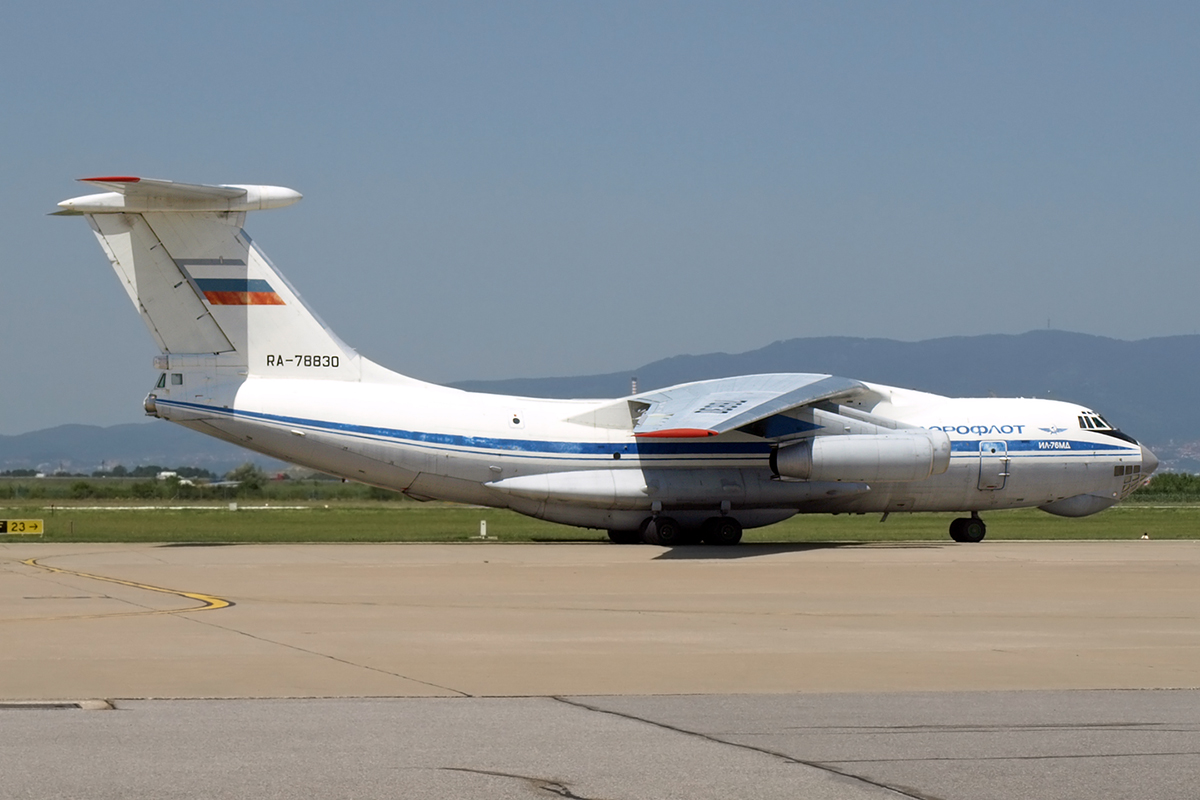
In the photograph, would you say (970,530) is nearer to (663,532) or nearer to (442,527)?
(663,532)

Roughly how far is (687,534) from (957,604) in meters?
12.6

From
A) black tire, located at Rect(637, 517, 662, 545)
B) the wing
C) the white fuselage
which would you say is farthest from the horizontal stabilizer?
black tire, located at Rect(637, 517, 662, 545)

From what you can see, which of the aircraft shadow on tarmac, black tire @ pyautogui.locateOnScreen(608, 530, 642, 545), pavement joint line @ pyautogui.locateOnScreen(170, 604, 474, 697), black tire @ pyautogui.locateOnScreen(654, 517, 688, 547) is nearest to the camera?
pavement joint line @ pyautogui.locateOnScreen(170, 604, 474, 697)

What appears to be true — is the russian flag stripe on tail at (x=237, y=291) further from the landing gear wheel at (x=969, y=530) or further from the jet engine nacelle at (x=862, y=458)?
the landing gear wheel at (x=969, y=530)

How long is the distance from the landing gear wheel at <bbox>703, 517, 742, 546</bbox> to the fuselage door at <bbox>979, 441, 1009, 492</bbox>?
5277 mm

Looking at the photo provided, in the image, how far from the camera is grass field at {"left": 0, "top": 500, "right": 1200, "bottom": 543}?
32.6 meters

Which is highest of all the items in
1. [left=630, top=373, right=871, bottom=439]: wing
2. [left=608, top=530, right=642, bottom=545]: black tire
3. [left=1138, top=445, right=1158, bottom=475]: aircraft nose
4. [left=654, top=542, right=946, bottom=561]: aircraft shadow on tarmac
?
[left=630, top=373, right=871, bottom=439]: wing

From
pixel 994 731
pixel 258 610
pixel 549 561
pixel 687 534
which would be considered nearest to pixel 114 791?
pixel 994 731

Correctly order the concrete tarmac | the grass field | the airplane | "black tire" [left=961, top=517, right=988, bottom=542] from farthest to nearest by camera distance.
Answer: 1. the grass field
2. "black tire" [left=961, top=517, right=988, bottom=542]
3. the airplane
4. the concrete tarmac

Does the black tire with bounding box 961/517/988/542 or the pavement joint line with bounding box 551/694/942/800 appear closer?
the pavement joint line with bounding box 551/694/942/800

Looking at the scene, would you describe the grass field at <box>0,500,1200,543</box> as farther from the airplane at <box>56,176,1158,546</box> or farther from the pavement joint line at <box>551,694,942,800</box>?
the pavement joint line at <box>551,694,942,800</box>

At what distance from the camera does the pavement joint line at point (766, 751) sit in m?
6.86

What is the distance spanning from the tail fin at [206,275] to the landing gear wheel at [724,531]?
8.59 m

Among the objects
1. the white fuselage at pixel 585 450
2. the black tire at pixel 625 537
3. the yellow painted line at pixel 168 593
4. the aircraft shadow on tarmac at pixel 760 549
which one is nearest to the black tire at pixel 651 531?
the white fuselage at pixel 585 450
